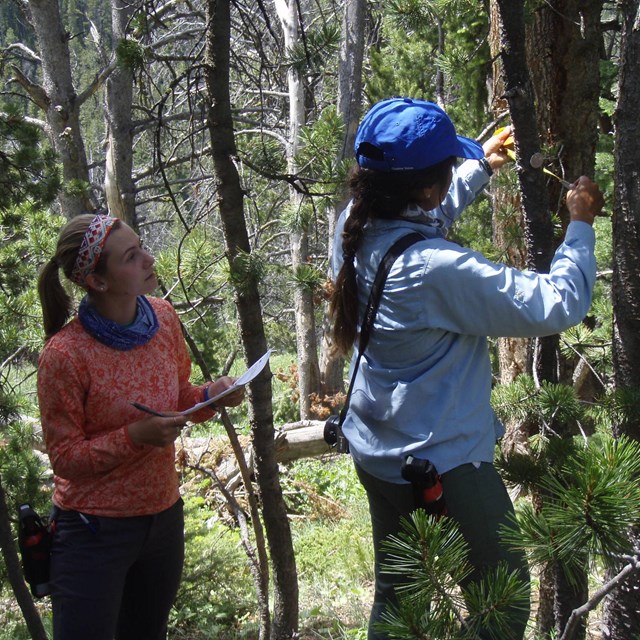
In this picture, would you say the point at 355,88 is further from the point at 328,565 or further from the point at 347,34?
the point at 328,565

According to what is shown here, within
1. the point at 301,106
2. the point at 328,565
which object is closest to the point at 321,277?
the point at 328,565

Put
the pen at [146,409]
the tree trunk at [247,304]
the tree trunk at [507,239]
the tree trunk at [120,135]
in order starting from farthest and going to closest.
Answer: the tree trunk at [120,135] < the tree trunk at [507,239] < the tree trunk at [247,304] < the pen at [146,409]

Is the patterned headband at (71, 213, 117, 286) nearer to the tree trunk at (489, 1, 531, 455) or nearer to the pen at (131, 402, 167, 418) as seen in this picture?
the pen at (131, 402, 167, 418)

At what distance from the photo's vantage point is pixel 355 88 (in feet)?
30.6

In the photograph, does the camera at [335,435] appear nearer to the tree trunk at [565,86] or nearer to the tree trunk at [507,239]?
the tree trunk at [507,239]

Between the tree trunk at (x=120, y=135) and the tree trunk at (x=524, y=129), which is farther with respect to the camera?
the tree trunk at (x=120, y=135)

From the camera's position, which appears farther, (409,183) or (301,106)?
(301,106)

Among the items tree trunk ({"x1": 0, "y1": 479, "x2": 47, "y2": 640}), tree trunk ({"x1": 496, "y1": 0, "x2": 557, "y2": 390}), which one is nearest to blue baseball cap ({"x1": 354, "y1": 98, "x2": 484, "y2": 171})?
tree trunk ({"x1": 496, "y1": 0, "x2": 557, "y2": 390})

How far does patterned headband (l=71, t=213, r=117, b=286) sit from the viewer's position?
203 centimetres

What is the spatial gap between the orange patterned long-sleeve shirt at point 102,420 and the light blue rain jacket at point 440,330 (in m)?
0.60

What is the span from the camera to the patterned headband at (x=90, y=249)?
2025 millimetres

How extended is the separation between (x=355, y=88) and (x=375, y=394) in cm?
814

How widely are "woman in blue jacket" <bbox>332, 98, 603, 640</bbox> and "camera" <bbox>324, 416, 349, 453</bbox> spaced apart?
92 millimetres

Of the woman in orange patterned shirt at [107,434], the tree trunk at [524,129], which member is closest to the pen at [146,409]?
the woman in orange patterned shirt at [107,434]
